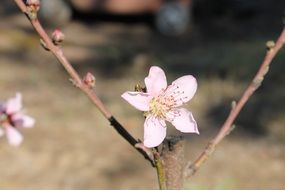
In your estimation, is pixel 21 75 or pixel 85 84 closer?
pixel 85 84

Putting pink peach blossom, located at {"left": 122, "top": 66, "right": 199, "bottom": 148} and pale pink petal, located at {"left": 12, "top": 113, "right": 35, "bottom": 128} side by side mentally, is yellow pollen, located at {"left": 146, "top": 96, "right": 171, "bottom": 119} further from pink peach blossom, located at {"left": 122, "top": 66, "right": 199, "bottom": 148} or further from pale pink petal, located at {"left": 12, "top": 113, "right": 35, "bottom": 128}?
pale pink petal, located at {"left": 12, "top": 113, "right": 35, "bottom": 128}

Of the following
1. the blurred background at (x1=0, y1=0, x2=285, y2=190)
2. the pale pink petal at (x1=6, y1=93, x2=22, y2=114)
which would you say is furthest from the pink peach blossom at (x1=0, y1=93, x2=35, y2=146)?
A: the blurred background at (x1=0, y1=0, x2=285, y2=190)

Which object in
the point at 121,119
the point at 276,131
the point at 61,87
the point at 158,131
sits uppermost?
the point at 61,87

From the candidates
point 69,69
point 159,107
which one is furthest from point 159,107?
point 69,69

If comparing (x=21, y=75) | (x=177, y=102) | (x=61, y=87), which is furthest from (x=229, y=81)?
(x=177, y=102)

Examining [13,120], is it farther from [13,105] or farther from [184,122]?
[184,122]

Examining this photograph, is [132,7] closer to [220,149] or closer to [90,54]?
[90,54]

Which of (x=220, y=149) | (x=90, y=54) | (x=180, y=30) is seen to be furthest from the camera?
(x=180, y=30)
